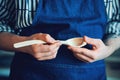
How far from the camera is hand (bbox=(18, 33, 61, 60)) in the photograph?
75 cm

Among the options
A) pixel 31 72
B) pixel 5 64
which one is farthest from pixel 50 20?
pixel 5 64

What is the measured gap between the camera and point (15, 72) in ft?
2.93

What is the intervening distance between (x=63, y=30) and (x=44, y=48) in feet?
0.32

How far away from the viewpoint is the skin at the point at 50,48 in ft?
2.50

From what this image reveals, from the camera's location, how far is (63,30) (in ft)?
2.71

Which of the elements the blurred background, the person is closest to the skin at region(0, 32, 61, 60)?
the person

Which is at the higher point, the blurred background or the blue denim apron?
the blue denim apron

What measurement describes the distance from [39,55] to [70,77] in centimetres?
13

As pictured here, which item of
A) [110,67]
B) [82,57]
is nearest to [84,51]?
[82,57]

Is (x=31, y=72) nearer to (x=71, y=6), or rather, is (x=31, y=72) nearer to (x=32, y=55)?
(x=32, y=55)

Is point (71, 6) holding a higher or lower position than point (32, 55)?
higher

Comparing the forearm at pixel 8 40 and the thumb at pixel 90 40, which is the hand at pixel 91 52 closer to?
the thumb at pixel 90 40

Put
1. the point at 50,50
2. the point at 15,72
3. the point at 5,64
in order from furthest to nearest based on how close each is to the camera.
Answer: the point at 5,64
the point at 15,72
the point at 50,50

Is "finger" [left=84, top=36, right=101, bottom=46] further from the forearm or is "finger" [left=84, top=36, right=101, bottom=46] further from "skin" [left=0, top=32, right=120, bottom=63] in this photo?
the forearm
